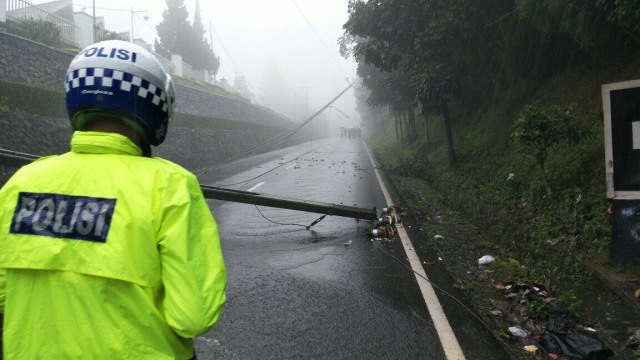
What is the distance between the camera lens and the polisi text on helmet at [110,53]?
1585mm

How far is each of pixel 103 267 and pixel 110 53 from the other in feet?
2.66

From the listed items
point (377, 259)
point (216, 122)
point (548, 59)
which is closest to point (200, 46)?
point (216, 122)

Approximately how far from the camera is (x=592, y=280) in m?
4.84

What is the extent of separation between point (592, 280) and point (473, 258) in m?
1.56

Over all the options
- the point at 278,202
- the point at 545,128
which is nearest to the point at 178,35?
the point at 278,202

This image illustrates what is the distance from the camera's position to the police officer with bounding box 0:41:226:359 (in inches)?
52.2

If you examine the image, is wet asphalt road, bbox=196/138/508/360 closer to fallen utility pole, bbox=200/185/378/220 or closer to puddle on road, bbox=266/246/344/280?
puddle on road, bbox=266/246/344/280

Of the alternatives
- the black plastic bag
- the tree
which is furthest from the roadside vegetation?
the black plastic bag

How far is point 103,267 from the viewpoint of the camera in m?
1.30

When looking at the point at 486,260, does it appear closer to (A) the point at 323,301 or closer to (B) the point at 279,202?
(A) the point at 323,301

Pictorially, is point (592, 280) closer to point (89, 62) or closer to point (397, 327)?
point (397, 327)

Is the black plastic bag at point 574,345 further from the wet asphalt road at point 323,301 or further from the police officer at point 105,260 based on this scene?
the police officer at point 105,260

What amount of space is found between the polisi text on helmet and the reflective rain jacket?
461mm

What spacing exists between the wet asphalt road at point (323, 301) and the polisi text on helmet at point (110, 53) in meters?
2.57
